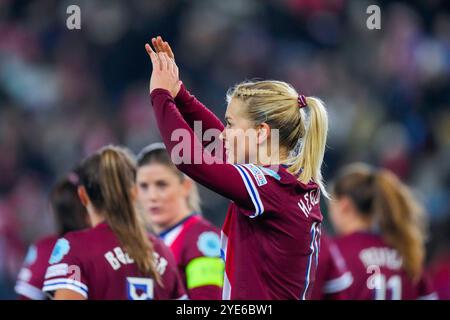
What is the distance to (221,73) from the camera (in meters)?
10.3

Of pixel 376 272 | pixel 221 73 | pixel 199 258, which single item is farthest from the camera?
pixel 221 73

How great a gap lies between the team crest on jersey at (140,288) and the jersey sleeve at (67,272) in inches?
8.1

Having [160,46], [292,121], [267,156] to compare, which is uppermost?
[160,46]

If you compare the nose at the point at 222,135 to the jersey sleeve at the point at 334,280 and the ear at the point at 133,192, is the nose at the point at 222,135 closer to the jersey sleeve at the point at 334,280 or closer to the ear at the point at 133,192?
the ear at the point at 133,192

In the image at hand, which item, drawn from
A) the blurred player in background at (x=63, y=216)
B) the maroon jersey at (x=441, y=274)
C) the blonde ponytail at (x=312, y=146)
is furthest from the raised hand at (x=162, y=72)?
the maroon jersey at (x=441, y=274)

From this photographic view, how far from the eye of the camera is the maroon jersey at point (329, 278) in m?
4.81

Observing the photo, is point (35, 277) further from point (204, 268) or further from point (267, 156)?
point (267, 156)

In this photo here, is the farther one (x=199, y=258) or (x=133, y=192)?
(x=199, y=258)

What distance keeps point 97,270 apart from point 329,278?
4.96 ft

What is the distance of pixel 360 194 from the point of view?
17.5 ft

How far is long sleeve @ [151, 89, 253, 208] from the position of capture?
296cm

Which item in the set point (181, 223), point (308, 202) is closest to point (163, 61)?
point (308, 202)

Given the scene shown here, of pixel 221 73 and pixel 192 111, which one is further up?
pixel 221 73
